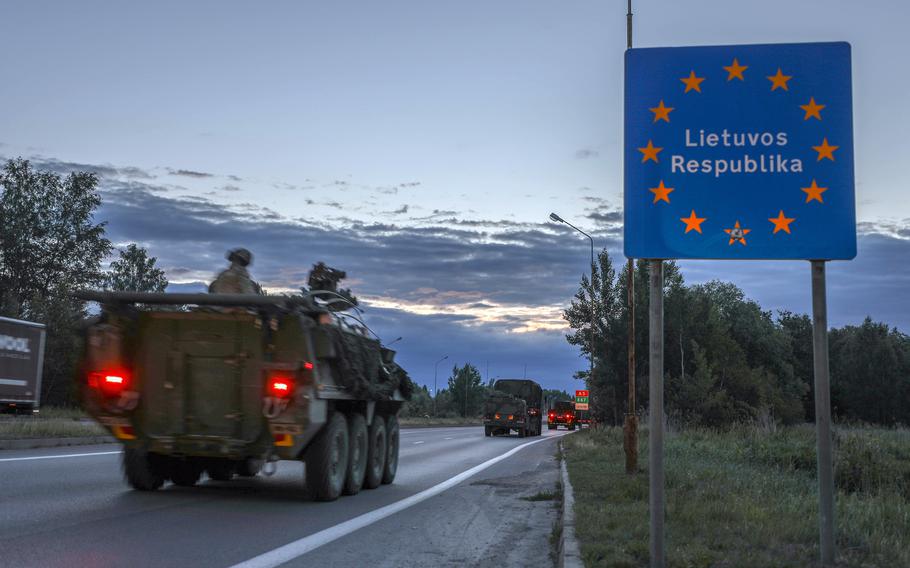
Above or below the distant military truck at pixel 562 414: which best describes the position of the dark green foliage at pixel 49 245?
above

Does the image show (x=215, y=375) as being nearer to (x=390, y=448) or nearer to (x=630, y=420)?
(x=390, y=448)

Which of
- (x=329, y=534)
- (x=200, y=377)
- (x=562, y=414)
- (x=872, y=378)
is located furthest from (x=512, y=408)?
(x=872, y=378)

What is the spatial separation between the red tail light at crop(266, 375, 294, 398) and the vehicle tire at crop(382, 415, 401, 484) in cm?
410

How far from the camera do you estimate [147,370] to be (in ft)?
33.7

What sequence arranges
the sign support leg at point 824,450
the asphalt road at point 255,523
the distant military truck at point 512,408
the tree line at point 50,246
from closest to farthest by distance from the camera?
the sign support leg at point 824,450 < the asphalt road at point 255,523 < the distant military truck at point 512,408 < the tree line at point 50,246

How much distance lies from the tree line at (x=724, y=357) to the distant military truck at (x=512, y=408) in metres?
3.65

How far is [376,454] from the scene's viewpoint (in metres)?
13.2

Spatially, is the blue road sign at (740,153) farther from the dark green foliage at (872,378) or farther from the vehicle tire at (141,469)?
the dark green foliage at (872,378)

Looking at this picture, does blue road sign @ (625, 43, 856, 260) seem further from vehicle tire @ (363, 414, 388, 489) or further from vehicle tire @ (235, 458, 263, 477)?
vehicle tire @ (235, 458, 263, 477)

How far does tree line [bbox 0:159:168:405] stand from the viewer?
197 ft

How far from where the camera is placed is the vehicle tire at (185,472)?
39.1 feet

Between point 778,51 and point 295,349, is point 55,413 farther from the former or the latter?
point 778,51

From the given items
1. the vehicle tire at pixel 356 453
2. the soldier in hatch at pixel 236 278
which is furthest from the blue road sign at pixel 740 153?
the vehicle tire at pixel 356 453

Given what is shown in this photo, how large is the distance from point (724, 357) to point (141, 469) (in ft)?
216
